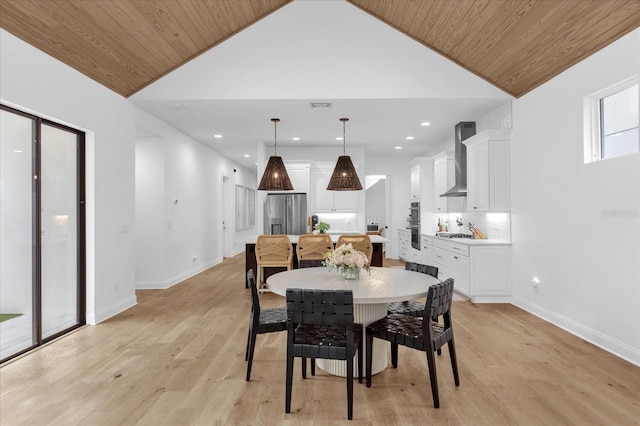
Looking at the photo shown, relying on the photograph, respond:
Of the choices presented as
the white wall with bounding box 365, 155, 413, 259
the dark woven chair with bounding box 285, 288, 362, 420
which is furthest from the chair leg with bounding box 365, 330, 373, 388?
the white wall with bounding box 365, 155, 413, 259

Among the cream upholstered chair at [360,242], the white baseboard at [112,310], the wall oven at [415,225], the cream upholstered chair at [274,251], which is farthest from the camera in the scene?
the wall oven at [415,225]

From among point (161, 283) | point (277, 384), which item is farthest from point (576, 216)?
point (161, 283)

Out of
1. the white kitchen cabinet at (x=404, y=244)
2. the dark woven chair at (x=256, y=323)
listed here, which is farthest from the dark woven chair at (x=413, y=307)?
the white kitchen cabinet at (x=404, y=244)

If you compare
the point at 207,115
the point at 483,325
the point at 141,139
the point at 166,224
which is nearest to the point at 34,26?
the point at 207,115

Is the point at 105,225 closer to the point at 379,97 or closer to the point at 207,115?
the point at 207,115

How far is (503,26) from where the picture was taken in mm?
3785

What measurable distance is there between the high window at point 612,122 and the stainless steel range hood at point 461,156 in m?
2.34

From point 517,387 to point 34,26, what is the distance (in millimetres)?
4740

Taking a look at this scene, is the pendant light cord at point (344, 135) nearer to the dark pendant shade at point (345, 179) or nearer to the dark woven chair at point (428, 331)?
the dark pendant shade at point (345, 179)

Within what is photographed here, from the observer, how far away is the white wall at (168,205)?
610 centimetres

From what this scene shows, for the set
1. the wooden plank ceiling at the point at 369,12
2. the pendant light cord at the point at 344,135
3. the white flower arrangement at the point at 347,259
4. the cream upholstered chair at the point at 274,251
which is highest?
the wooden plank ceiling at the point at 369,12

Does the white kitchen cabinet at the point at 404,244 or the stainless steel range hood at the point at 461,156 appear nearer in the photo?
the stainless steel range hood at the point at 461,156

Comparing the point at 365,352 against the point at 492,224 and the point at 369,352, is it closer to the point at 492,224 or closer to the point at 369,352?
the point at 369,352

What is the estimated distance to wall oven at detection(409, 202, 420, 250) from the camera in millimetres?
7572
